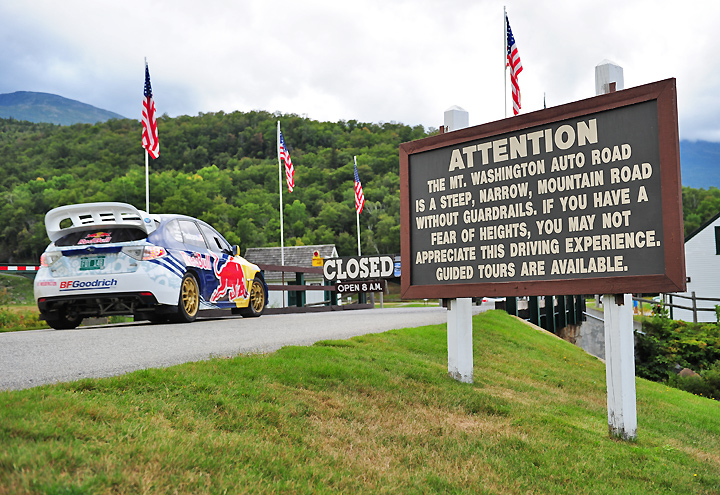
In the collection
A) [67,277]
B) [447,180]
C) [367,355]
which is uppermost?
[447,180]

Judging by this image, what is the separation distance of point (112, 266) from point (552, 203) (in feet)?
21.4

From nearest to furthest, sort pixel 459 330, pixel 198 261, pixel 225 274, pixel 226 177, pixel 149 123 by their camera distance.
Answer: pixel 459 330 < pixel 198 261 < pixel 225 274 < pixel 149 123 < pixel 226 177

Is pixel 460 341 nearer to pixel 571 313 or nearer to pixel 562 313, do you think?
pixel 562 313

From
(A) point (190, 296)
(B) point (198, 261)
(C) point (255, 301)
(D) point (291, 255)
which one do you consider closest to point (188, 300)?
(A) point (190, 296)

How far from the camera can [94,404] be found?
3.74 metres

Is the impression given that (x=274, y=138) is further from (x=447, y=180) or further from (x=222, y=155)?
(x=447, y=180)

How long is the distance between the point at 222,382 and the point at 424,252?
3191 mm

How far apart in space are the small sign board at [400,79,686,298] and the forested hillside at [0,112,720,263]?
53700 millimetres

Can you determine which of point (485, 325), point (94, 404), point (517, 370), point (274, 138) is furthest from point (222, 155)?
point (94, 404)

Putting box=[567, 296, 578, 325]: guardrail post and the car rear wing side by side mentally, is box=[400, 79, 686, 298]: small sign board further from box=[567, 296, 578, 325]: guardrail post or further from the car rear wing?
box=[567, 296, 578, 325]: guardrail post

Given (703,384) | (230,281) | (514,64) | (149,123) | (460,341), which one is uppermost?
(514,64)

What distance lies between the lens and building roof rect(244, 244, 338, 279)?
52844mm

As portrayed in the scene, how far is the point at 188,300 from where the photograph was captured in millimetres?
10320

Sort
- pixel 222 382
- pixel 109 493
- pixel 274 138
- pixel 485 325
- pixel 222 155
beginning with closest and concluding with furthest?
pixel 109 493, pixel 222 382, pixel 485 325, pixel 274 138, pixel 222 155
